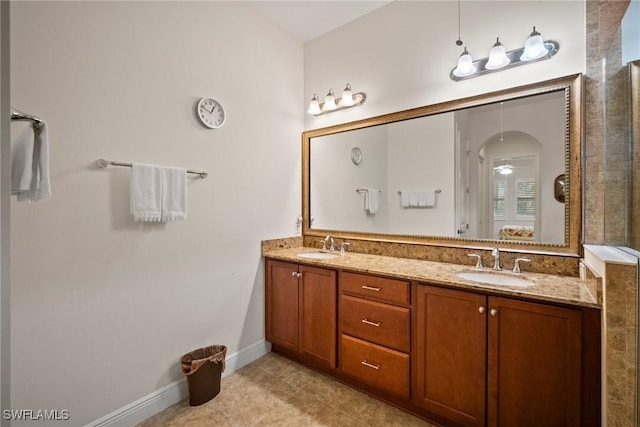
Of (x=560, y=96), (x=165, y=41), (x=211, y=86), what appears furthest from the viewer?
(x=211, y=86)

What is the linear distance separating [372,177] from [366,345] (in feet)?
4.55

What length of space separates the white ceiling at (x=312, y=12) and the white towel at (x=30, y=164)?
2038 millimetres

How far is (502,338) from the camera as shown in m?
1.45

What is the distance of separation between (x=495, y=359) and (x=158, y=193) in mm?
2099

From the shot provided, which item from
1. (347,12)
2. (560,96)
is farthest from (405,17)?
(560,96)

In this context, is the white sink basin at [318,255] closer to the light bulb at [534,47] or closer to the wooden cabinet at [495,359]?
the wooden cabinet at [495,359]

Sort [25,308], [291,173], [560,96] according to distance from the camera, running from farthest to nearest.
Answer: [291,173]
[560,96]
[25,308]

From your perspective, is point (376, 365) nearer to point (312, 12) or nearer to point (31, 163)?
point (31, 163)

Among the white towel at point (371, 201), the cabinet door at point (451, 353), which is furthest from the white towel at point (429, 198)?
the cabinet door at point (451, 353)

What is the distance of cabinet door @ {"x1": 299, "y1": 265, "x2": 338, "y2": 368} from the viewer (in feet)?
6.93

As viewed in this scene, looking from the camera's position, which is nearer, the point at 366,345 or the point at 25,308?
the point at 25,308

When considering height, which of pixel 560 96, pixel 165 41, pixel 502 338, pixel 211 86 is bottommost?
pixel 502 338

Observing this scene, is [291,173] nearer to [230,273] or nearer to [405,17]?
[230,273]

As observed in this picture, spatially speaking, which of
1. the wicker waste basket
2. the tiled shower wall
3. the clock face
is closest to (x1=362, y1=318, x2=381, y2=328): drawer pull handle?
the wicker waste basket
